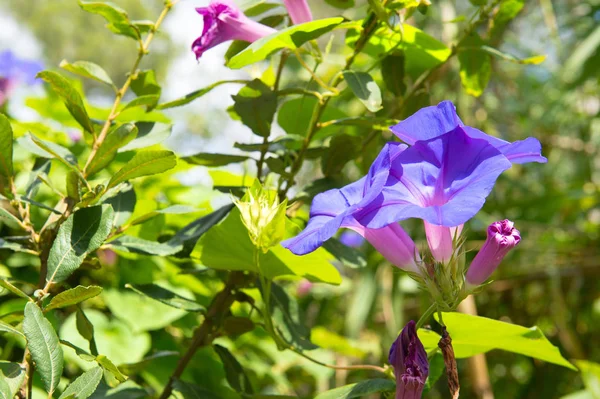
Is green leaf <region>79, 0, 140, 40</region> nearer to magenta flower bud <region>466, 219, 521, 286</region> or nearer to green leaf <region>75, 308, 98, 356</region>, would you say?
green leaf <region>75, 308, 98, 356</region>

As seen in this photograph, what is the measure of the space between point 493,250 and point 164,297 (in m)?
0.30

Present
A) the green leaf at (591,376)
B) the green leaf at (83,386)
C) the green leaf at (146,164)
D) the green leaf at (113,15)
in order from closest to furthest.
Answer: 1. the green leaf at (83,386)
2. the green leaf at (146,164)
3. the green leaf at (113,15)
4. the green leaf at (591,376)

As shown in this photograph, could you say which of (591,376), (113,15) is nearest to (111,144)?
(113,15)

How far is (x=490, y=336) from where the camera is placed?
0.51 meters

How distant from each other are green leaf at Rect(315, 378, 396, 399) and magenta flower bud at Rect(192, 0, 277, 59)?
326mm

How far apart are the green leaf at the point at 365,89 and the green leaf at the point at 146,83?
0.20 m

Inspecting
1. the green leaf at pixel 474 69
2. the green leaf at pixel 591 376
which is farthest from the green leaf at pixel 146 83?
the green leaf at pixel 591 376

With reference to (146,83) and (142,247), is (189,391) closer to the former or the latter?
(142,247)

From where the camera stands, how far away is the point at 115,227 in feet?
1.85

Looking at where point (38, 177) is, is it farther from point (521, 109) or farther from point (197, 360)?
point (521, 109)

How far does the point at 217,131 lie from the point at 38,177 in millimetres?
5468

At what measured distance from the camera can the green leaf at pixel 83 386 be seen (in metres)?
0.38

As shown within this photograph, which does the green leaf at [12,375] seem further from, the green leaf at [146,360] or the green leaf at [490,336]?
the green leaf at [490,336]

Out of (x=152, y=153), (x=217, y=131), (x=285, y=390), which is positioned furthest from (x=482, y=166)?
(x=217, y=131)
